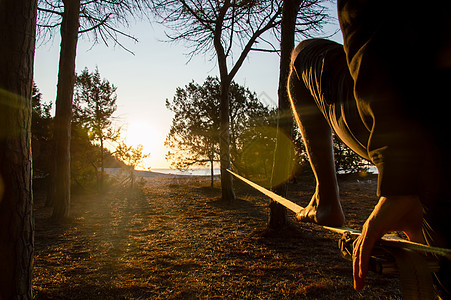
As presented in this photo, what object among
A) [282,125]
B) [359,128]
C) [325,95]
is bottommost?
[359,128]

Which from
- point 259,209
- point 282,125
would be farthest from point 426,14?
point 259,209

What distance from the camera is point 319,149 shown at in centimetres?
101

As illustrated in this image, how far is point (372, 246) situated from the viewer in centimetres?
64

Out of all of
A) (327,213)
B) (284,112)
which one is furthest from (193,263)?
(327,213)

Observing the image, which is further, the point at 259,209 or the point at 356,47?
the point at 259,209

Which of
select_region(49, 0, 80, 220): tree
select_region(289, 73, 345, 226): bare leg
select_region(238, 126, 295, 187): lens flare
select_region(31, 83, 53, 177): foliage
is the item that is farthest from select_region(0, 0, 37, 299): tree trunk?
select_region(31, 83, 53, 177): foliage

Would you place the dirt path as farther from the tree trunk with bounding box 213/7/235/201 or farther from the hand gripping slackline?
the tree trunk with bounding box 213/7/235/201

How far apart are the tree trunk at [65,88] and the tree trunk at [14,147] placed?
5.24 metres

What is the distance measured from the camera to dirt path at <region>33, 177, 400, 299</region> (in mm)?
3113

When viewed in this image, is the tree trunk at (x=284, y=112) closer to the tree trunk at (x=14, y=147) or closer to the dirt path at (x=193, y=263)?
the dirt path at (x=193, y=263)

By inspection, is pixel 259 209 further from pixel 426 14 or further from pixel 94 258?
pixel 426 14

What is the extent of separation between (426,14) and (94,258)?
5.15 metres

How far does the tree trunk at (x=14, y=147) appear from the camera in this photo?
2.12m

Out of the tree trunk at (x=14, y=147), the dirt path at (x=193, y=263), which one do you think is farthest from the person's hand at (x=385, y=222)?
the dirt path at (x=193, y=263)
